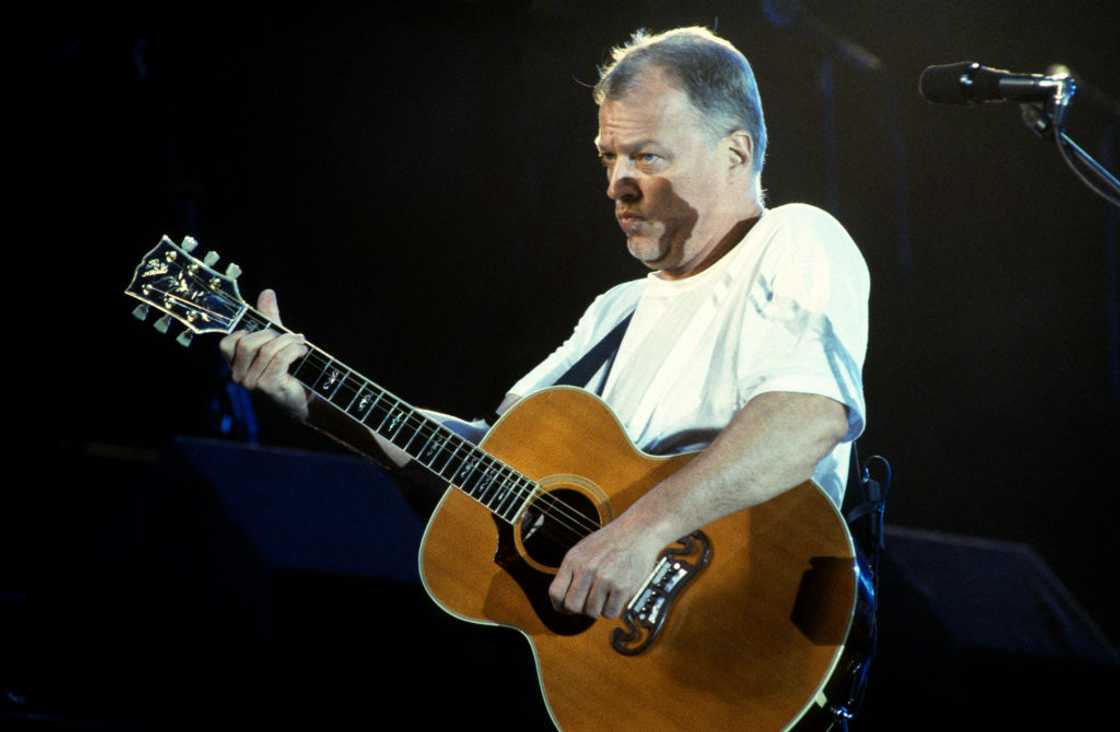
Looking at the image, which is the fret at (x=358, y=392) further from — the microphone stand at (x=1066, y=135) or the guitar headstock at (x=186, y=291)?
the microphone stand at (x=1066, y=135)

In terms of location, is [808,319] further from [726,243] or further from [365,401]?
[365,401]

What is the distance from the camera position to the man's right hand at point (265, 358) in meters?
2.33

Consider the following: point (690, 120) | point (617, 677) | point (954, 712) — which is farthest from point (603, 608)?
point (954, 712)

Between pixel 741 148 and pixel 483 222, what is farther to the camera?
pixel 483 222

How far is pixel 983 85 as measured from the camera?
213cm

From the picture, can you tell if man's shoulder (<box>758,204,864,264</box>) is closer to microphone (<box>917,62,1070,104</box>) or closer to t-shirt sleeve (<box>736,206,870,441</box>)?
t-shirt sleeve (<box>736,206,870,441</box>)

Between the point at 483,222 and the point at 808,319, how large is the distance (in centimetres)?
271

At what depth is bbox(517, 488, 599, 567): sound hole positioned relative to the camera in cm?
216

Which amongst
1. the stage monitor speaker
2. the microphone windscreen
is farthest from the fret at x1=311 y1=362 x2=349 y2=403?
the stage monitor speaker

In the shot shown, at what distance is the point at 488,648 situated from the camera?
271 cm

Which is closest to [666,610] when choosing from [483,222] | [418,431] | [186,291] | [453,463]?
[453,463]

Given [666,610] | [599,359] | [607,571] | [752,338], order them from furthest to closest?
[599,359]
[752,338]
[666,610]
[607,571]

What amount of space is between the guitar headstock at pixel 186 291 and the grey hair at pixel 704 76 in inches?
38.9

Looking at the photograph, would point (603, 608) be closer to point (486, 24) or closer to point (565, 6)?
point (565, 6)
